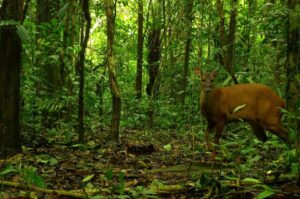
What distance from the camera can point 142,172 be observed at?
18.1 ft

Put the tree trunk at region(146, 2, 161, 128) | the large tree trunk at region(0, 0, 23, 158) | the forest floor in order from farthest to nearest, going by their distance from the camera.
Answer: the tree trunk at region(146, 2, 161, 128)
the large tree trunk at region(0, 0, 23, 158)
the forest floor

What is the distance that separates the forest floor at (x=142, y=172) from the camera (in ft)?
12.3

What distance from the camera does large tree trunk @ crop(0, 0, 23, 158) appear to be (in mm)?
5695

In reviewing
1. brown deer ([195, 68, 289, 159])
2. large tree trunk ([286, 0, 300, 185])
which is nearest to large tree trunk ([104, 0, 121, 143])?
brown deer ([195, 68, 289, 159])

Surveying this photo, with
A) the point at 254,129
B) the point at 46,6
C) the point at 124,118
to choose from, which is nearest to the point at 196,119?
the point at 124,118

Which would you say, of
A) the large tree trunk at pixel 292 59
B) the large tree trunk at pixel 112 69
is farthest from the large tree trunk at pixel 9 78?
the large tree trunk at pixel 292 59

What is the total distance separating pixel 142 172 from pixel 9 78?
76.8 inches

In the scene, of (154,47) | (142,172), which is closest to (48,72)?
(154,47)

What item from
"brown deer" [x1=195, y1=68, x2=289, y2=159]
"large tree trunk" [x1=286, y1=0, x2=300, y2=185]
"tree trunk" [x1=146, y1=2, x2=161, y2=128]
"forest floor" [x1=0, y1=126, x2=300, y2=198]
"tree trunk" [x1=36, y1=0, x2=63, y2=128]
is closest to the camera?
"forest floor" [x1=0, y1=126, x2=300, y2=198]

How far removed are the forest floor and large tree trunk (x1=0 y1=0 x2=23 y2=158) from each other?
271 mm

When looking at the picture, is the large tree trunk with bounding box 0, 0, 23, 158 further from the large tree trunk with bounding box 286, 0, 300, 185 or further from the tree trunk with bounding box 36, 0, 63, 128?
the tree trunk with bounding box 36, 0, 63, 128

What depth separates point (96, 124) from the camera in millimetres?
10492

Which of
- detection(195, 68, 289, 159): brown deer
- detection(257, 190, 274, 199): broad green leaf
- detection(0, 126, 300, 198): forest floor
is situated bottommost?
detection(0, 126, 300, 198): forest floor

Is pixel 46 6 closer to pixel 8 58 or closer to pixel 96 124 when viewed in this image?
pixel 96 124
